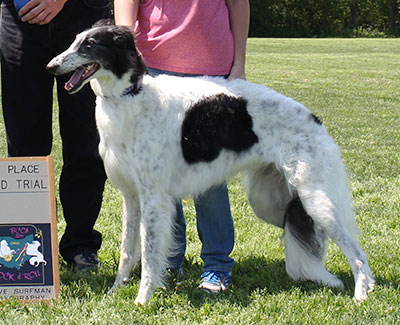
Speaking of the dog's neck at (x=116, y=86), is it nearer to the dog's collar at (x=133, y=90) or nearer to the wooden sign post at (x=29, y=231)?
the dog's collar at (x=133, y=90)

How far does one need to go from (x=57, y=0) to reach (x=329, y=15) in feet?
173

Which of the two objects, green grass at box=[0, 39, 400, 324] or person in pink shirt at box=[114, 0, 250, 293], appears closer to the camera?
green grass at box=[0, 39, 400, 324]

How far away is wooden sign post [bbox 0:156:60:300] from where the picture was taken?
144 inches

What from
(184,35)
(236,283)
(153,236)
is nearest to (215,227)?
(236,283)

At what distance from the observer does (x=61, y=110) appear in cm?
430

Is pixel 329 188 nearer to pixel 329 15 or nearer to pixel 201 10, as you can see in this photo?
pixel 201 10

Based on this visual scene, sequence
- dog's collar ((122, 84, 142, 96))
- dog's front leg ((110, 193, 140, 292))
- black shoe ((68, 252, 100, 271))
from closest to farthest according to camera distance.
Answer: dog's collar ((122, 84, 142, 96)), dog's front leg ((110, 193, 140, 292)), black shoe ((68, 252, 100, 271))

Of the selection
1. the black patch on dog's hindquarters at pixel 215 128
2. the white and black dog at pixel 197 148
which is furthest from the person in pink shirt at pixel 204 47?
the black patch on dog's hindquarters at pixel 215 128

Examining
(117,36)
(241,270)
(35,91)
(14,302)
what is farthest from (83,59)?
(241,270)

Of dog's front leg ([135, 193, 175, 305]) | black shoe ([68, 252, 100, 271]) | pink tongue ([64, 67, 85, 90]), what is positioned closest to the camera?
pink tongue ([64, 67, 85, 90])

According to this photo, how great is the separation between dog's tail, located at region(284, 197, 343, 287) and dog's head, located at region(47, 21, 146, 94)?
141cm

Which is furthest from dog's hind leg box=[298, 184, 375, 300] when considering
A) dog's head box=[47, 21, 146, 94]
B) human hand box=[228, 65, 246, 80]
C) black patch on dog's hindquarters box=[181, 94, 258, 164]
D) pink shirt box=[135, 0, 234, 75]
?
dog's head box=[47, 21, 146, 94]

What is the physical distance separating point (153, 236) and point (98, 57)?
111 cm

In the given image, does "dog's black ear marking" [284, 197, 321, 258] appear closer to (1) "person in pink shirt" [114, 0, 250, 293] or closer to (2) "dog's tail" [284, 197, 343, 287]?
Answer: (2) "dog's tail" [284, 197, 343, 287]
